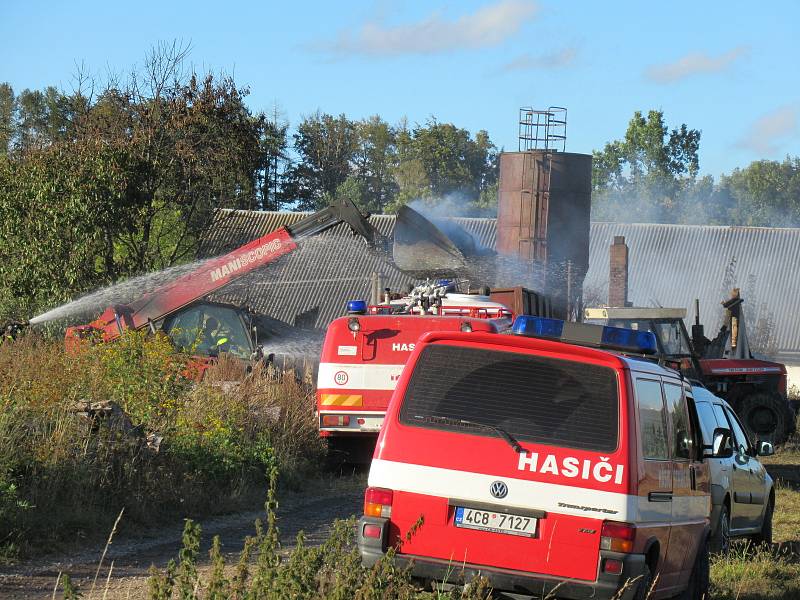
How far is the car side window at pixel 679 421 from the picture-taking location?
24.8 feet

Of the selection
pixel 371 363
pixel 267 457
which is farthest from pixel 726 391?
pixel 267 457

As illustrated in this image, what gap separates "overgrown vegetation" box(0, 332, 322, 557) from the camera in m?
9.79

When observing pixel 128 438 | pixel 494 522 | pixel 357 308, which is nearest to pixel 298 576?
pixel 494 522

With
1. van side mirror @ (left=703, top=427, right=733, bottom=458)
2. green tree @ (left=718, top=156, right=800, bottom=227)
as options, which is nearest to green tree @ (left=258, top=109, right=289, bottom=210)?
green tree @ (left=718, top=156, right=800, bottom=227)

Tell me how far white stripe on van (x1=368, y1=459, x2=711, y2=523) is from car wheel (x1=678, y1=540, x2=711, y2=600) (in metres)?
1.22

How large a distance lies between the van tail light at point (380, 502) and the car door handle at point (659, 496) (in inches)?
59.1

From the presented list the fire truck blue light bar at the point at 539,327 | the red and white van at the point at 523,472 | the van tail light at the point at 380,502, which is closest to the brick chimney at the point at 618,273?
the fire truck blue light bar at the point at 539,327

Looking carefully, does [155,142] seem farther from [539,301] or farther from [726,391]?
[726,391]

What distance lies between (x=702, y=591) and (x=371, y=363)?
6.55 meters

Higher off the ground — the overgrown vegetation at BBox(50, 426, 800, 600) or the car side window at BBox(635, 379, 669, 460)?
the car side window at BBox(635, 379, 669, 460)

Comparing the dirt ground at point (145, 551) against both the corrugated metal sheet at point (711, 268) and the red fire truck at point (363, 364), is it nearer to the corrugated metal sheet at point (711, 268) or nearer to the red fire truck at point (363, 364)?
the red fire truck at point (363, 364)

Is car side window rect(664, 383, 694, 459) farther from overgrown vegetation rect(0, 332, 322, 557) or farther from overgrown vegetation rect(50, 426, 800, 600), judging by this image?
overgrown vegetation rect(0, 332, 322, 557)

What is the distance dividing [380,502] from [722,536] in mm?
5021

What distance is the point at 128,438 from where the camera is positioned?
10992mm
